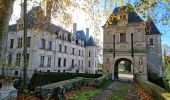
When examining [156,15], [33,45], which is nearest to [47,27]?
[156,15]

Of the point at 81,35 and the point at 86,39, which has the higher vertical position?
the point at 81,35

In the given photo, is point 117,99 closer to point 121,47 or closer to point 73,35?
point 121,47

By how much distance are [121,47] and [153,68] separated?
8941mm

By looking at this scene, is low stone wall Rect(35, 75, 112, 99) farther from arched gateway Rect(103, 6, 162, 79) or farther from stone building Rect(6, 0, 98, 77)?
stone building Rect(6, 0, 98, 77)

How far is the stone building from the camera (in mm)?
29500

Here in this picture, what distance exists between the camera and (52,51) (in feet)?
112

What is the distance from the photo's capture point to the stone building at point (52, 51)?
29500 mm

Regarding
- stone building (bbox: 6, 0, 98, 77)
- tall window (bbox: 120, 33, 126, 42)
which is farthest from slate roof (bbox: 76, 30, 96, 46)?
tall window (bbox: 120, 33, 126, 42)

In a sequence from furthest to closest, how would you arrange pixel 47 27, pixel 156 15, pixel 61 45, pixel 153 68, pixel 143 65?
pixel 61 45
pixel 153 68
pixel 143 65
pixel 47 27
pixel 156 15

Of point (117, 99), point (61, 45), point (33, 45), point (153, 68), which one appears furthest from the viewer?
point (61, 45)

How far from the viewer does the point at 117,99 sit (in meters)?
8.85

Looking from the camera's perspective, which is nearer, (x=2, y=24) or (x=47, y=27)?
(x=2, y=24)

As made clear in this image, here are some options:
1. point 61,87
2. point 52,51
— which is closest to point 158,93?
point 61,87

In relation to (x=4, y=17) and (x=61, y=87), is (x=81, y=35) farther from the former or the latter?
(x=4, y=17)
